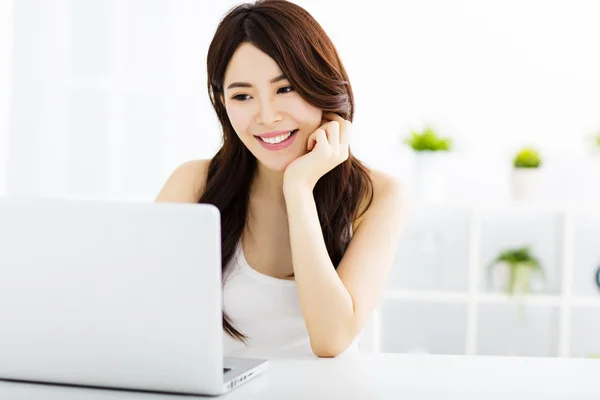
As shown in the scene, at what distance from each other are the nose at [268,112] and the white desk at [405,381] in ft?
2.07

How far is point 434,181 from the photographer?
11.8 ft

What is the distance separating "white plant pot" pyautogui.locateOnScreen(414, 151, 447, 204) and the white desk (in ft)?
6.95

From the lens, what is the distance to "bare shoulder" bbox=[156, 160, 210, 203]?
2168mm

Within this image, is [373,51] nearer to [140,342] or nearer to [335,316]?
[335,316]

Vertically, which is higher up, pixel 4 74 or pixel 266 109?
pixel 4 74

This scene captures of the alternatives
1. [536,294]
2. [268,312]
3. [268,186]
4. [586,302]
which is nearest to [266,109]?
[268,186]

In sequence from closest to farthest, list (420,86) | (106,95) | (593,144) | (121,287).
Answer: (121,287), (106,95), (593,144), (420,86)

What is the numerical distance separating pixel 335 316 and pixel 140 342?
60 centimetres

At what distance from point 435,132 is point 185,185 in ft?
5.65

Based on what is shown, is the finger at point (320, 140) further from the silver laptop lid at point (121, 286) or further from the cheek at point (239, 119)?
the silver laptop lid at point (121, 286)

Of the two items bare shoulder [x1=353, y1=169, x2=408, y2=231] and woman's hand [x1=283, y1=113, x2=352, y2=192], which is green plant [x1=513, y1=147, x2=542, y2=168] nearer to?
bare shoulder [x1=353, y1=169, x2=408, y2=231]

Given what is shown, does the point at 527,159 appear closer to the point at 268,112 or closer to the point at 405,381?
the point at 268,112

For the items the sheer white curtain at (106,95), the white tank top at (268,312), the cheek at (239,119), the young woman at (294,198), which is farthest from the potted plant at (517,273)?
the cheek at (239,119)

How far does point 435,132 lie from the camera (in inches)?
141
